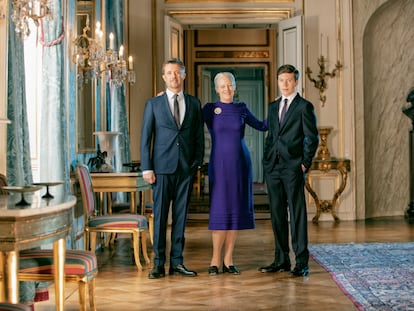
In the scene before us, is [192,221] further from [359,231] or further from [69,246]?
[69,246]

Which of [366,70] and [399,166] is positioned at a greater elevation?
[366,70]

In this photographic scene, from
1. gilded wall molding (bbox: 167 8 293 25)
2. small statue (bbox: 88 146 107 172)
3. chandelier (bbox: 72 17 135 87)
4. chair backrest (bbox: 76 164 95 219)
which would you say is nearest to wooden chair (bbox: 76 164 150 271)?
chair backrest (bbox: 76 164 95 219)

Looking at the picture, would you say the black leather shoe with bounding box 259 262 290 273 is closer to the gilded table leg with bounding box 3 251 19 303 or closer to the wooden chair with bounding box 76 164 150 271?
the wooden chair with bounding box 76 164 150 271

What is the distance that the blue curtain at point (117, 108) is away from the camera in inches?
313

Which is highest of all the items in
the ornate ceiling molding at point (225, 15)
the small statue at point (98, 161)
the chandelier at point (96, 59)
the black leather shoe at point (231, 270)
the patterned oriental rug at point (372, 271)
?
the ornate ceiling molding at point (225, 15)

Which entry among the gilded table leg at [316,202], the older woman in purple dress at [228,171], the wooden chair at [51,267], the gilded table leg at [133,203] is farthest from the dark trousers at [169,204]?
the gilded table leg at [316,202]

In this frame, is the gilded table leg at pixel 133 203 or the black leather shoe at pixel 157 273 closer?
the black leather shoe at pixel 157 273

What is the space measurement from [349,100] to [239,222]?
4739 mm

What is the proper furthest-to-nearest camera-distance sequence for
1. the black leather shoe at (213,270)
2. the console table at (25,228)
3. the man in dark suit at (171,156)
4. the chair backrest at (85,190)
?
the chair backrest at (85,190) < the black leather shoe at (213,270) < the man in dark suit at (171,156) < the console table at (25,228)

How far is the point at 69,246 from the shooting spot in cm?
545

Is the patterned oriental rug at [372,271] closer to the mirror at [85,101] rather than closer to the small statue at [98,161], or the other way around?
the small statue at [98,161]

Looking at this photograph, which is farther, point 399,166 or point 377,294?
point 399,166

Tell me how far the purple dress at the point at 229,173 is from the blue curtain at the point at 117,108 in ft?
9.04

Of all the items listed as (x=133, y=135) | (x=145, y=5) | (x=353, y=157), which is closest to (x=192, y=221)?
(x=133, y=135)
